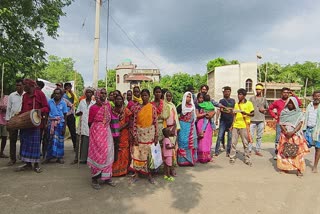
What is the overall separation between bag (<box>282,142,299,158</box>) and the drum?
198 inches

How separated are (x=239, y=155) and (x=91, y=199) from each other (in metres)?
4.82

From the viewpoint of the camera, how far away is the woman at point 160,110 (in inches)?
206

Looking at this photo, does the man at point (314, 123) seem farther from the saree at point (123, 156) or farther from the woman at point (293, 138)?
the saree at point (123, 156)

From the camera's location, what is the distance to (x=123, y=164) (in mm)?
5188

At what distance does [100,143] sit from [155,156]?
1.05m

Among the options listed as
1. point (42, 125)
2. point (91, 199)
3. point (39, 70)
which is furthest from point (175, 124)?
point (39, 70)

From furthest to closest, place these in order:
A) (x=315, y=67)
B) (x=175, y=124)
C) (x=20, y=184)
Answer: (x=315, y=67), (x=175, y=124), (x=20, y=184)

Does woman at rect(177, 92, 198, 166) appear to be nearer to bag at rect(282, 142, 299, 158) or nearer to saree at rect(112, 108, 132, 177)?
saree at rect(112, 108, 132, 177)

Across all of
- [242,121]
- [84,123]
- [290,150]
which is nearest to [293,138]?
[290,150]

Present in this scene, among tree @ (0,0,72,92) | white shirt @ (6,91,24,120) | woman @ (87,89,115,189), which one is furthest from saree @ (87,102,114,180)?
tree @ (0,0,72,92)

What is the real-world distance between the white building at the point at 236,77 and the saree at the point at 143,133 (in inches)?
1231

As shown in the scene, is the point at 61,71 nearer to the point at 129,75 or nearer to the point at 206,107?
the point at 129,75

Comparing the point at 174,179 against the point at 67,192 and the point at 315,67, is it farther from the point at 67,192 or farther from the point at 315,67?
the point at 315,67

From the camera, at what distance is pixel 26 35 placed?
40.3ft
